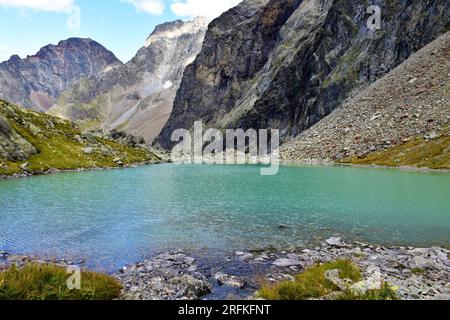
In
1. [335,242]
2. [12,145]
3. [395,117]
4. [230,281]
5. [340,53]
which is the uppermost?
[340,53]

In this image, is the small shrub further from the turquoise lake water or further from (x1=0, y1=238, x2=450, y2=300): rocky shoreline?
the turquoise lake water

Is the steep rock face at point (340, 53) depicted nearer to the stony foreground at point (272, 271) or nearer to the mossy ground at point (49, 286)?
the stony foreground at point (272, 271)

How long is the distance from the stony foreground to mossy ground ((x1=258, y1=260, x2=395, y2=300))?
0.69 meters

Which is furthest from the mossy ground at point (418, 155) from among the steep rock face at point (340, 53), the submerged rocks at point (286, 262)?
the steep rock face at point (340, 53)

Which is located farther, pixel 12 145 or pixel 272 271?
pixel 12 145

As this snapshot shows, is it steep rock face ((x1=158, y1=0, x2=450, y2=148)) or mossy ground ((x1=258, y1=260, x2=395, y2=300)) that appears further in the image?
steep rock face ((x1=158, y1=0, x2=450, y2=148))

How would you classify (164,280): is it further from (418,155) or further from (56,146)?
(56,146)

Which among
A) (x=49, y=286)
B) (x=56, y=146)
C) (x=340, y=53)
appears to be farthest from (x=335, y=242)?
(x=340, y=53)

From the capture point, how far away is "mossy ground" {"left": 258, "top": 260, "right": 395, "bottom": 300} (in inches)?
537

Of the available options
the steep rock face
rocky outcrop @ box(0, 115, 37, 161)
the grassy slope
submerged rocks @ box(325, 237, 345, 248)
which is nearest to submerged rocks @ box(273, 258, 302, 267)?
submerged rocks @ box(325, 237, 345, 248)

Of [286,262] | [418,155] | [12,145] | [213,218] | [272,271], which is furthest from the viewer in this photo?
[12,145]

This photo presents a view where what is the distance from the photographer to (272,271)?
20.0 metres

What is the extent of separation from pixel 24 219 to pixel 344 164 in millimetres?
78403

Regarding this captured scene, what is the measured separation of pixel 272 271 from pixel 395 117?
9196 cm
